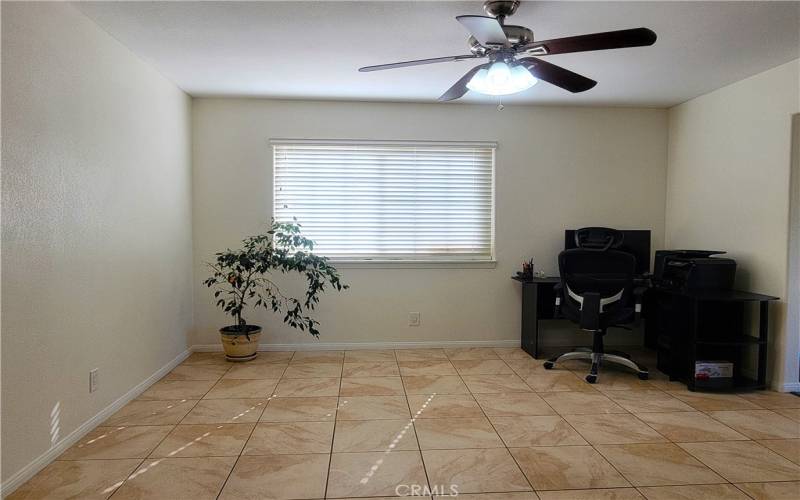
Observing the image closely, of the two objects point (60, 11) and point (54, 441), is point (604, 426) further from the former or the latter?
point (60, 11)

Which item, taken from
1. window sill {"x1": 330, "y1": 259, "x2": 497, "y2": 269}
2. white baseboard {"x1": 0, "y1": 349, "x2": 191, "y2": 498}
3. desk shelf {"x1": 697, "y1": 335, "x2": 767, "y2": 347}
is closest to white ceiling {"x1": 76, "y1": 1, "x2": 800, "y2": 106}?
window sill {"x1": 330, "y1": 259, "x2": 497, "y2": 269}

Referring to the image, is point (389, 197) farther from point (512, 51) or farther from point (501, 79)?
point (512, 51)

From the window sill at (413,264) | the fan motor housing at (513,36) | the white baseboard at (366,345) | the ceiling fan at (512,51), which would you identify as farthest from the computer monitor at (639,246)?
the fan motor housing at (513,36)

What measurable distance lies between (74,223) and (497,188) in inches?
136

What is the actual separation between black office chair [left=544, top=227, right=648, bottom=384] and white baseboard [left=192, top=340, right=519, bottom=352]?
3.40ft

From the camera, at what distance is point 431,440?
268cm

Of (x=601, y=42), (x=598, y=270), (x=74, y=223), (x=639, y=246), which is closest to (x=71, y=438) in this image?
(x=74, y=223)

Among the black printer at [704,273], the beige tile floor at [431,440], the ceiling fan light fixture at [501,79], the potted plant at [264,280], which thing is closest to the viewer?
the beige tile floor at [431,440]

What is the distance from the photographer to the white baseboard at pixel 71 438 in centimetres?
214

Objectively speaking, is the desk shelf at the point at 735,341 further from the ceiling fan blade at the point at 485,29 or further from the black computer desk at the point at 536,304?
the ceiling fan blade at the point at 485,29

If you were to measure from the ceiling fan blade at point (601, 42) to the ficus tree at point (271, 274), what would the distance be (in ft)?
8.47

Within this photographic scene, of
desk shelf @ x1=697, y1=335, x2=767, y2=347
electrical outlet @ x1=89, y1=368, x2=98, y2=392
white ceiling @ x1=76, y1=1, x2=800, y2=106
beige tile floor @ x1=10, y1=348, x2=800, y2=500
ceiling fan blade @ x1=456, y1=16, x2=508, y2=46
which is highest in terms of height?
white ceiling @ x1=76, y1=1, x2=800, y2=106

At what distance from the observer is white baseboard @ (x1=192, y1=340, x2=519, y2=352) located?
180 inches

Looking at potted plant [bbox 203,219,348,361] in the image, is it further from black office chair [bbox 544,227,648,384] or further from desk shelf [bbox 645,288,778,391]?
desk shelf [bbox 645,288,778,391]
